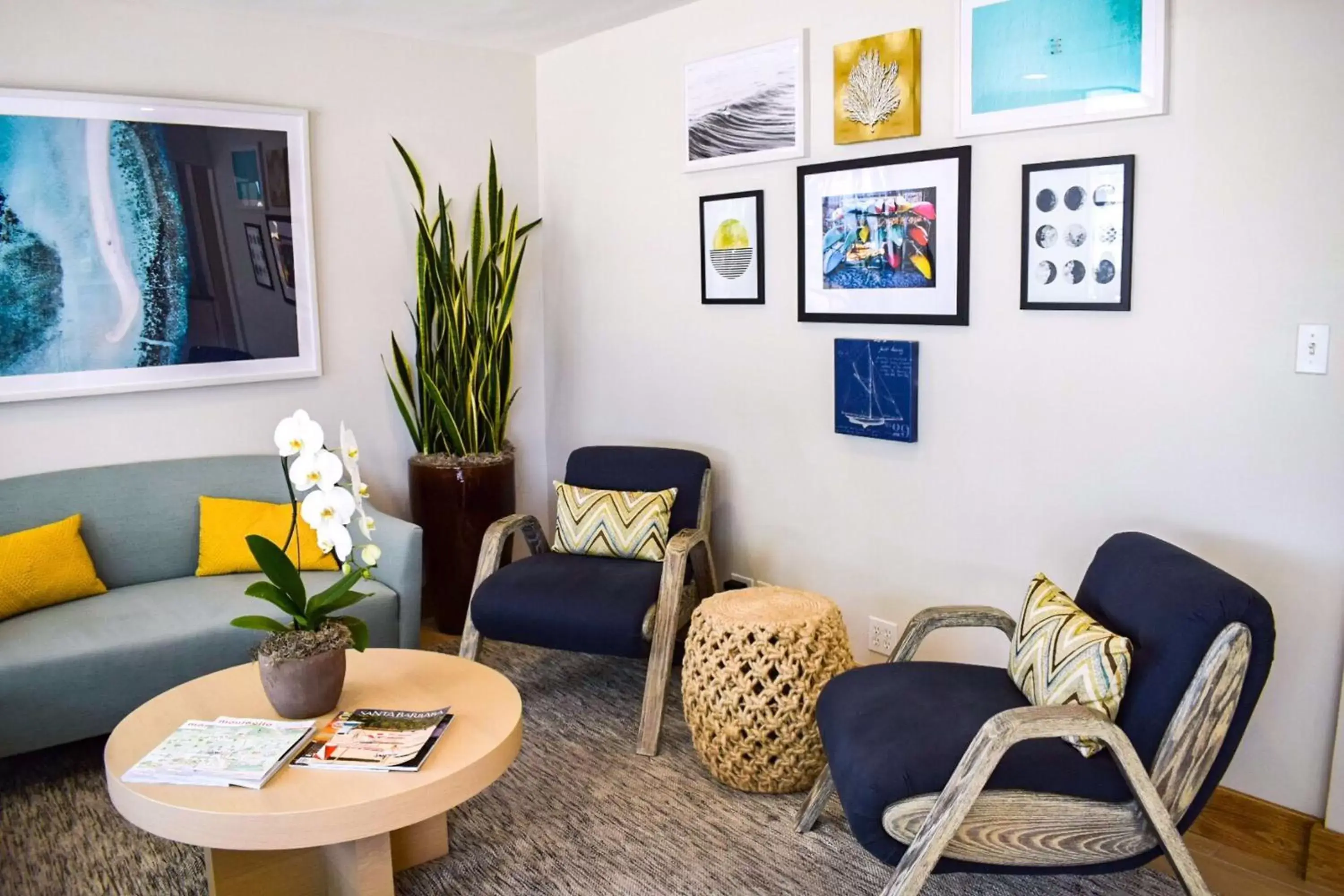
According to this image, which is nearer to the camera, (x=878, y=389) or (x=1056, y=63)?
(x=1056, y=63)

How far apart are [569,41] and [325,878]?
3214mm

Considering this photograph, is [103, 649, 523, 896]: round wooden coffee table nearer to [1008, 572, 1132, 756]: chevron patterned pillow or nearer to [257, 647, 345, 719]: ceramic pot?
[257, 647, 345, 719]: ceramic pot

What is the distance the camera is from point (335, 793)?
199 centimetres

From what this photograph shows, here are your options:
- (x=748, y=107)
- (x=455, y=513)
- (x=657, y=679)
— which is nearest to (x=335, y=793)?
(x=657, y=679)

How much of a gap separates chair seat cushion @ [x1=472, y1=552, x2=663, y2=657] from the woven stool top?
0.90 ft

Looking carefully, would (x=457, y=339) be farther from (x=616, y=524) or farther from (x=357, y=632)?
(x=357, y=632)

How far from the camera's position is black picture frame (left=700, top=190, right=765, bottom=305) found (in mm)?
3551

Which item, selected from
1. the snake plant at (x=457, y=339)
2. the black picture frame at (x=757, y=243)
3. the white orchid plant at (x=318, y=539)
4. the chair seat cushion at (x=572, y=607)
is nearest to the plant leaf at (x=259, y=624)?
the white orchid plant at (x=318, y=539)

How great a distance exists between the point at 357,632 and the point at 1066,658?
5.04 ft

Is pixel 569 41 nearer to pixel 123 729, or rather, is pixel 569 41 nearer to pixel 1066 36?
pixel 1066 36

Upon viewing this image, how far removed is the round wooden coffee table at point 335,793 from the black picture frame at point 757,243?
1647 millimetres

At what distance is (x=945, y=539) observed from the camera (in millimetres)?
3135

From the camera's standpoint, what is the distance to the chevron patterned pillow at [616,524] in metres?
3.49

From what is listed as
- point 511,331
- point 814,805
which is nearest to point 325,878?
point 814,805
